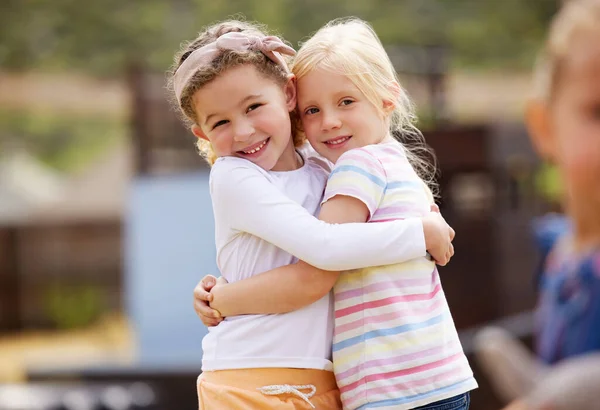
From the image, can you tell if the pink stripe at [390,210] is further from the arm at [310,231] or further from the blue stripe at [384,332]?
the blue stripe at [384,332]

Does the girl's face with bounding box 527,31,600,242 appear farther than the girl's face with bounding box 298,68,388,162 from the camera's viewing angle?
No

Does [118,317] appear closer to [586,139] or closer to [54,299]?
[54,299]

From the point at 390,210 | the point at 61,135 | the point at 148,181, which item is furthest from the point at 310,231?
the point at 61,135

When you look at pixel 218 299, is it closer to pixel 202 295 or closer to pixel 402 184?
pixel 202 295

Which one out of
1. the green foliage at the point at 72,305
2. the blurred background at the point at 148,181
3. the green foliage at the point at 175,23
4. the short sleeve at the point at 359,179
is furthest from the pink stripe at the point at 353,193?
the green foliage at the point at 175,23

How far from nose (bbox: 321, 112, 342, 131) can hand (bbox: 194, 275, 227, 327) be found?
0.35 m

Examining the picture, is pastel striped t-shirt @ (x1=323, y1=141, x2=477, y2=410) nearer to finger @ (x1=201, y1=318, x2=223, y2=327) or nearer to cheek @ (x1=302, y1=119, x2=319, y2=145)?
cheek @ (x1=302, y1=119, x2=319, y2=145)

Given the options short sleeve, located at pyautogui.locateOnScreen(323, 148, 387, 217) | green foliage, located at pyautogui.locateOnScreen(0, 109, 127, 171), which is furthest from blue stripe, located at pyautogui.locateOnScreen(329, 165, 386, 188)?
green foliage, located at pyautogui.locateOnScreen(0, 109, 127, 171)

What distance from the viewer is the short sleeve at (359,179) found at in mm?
1706

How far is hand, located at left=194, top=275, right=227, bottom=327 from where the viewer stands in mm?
1800

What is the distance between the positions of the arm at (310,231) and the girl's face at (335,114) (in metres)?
0.15

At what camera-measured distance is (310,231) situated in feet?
5.45

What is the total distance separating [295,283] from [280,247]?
7 centimetres

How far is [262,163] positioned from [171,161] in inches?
232
